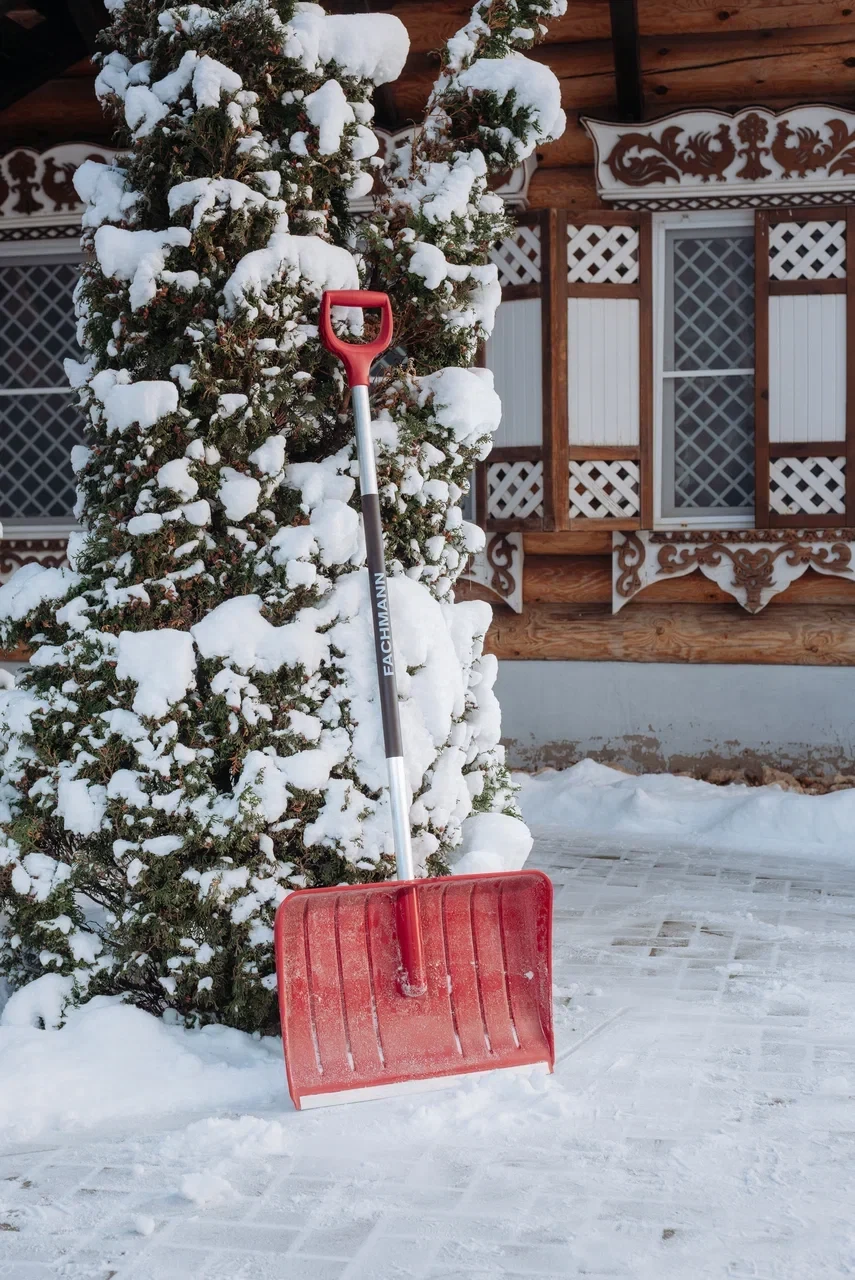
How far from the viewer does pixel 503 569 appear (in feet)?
22.7

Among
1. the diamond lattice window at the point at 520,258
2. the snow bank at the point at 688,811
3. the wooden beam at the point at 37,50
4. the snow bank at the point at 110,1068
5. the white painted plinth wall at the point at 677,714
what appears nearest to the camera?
the snow bank at the point at 110,1068

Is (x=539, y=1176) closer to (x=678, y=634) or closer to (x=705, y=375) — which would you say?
(x=678, y=634)

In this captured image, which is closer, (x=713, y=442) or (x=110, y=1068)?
(x=110, y=1068)

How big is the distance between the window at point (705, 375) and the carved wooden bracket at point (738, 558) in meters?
0.17

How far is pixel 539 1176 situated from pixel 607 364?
4.81 m

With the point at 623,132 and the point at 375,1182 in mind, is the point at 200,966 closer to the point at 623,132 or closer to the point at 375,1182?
the point at 375,1182

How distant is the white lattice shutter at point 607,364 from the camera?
6586 mm

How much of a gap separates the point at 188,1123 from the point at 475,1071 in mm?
648

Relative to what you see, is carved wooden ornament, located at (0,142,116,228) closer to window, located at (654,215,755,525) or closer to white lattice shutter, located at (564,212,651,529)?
white lattice shutter, located at (564,212,651,529)

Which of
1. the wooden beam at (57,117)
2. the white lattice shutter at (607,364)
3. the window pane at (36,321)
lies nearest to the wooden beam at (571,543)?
the white lattice shutter at (607,364)

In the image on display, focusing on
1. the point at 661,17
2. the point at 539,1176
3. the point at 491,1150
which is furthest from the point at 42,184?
the point at 539,1176

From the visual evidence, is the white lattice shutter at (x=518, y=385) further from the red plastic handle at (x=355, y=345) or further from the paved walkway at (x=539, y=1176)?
the paved walkway at (x=539, y=1176)

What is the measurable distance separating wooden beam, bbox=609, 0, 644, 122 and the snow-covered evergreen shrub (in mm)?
2673

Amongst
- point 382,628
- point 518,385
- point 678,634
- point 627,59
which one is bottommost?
point 678,634
